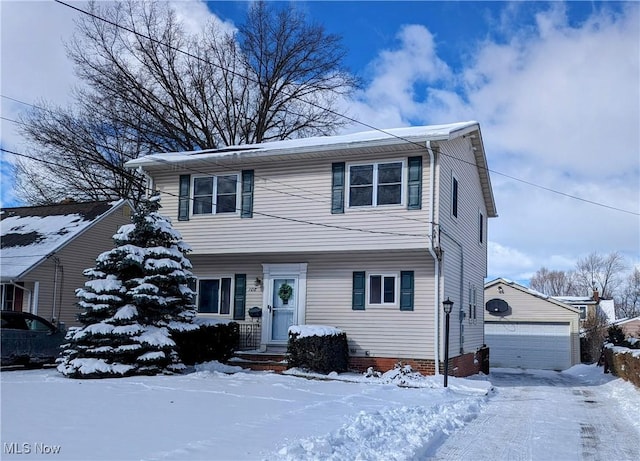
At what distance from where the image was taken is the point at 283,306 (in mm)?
17391

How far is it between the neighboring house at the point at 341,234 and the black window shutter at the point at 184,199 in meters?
0.04

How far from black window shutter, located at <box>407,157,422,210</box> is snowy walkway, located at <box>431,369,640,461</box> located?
487 cm

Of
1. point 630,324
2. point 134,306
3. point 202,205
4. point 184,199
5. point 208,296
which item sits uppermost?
point 184,199

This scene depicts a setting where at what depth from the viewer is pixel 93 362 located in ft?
43.5

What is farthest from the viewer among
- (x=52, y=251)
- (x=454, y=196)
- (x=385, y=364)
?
(x=52, y=251)

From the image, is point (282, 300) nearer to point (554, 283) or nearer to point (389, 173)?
point (389, 173)

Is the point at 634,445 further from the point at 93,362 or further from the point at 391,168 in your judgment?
the point at 93,362

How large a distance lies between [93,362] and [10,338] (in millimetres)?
3187

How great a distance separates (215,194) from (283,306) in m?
3.75

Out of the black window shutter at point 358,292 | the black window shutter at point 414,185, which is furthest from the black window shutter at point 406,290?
the black window shutter at point 414,185

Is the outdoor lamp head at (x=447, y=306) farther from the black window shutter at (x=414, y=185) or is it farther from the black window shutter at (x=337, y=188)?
the black window shutter at (x=337, y=188)

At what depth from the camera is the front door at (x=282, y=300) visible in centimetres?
1716

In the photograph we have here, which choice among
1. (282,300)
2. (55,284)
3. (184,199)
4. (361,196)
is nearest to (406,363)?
(282,300)

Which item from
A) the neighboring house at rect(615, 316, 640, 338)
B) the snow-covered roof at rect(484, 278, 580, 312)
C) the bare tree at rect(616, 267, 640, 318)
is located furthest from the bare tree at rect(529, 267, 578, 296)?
the snow-covered roof at rect(484, 278, 580, 312)
